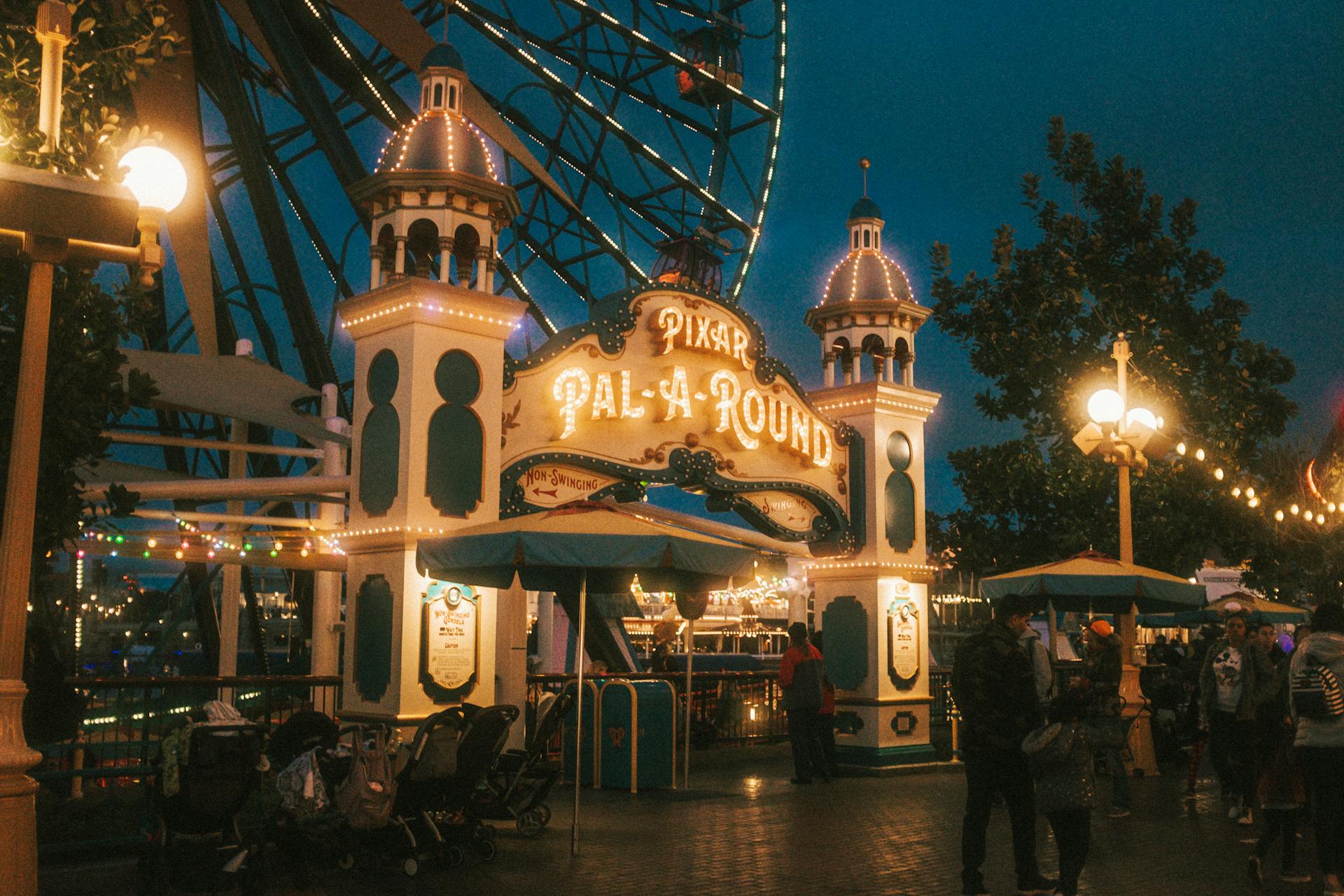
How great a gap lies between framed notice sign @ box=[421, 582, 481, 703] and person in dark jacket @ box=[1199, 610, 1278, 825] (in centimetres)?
691

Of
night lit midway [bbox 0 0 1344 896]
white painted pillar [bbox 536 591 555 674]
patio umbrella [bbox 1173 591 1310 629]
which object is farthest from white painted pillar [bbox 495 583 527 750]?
white painted pillar [bbox 536 591 555 674]

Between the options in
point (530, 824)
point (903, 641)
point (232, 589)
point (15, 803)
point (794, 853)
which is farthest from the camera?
point (232, 589)

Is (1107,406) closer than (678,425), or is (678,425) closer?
(678,425)

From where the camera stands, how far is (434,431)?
12156mm

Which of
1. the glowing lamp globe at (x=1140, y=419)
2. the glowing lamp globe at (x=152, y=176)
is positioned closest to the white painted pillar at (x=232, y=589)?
the glowing lamp globe at (x=152, y=176)

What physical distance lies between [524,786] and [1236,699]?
Answer: 21.5 ft

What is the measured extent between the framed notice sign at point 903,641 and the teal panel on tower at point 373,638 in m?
7.26

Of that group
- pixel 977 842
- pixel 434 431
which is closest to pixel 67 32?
pixel 434 431

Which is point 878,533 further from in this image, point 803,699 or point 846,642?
point 803,699

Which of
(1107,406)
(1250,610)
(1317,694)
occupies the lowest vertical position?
(1317,694)

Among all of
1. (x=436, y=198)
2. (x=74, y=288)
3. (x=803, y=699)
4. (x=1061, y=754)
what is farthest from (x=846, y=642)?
(x=74, y=288)

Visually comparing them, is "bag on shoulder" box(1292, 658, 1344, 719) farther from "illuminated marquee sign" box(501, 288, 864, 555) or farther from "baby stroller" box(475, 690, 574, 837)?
"illuminated marquee sign" box(501, 288, 864, 555)

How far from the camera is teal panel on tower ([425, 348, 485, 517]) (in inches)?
477

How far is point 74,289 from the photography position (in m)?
7.83
